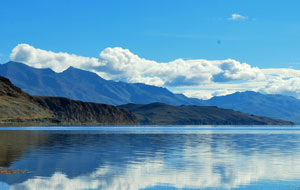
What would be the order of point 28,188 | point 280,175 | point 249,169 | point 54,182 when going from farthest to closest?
point 249,169, point 280,175, point 54,182, point 28,188

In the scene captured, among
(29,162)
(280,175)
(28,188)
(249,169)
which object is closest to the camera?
(28,188)

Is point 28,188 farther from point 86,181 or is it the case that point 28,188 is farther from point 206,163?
point 206,163

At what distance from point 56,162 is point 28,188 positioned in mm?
18907

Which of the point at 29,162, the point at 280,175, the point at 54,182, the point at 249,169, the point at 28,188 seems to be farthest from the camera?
the point at 29,162

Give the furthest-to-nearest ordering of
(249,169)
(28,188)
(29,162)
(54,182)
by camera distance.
→ (29,162) → (249,169) → (54,182) → (28,188)

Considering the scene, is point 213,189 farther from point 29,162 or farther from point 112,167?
point 29,162

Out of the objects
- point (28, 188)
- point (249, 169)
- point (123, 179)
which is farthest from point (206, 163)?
point (28, 188)

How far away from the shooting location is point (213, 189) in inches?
1280

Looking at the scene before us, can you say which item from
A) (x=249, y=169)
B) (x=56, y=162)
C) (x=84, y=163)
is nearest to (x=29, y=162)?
(x=56, y=162)

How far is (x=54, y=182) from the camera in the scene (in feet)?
114

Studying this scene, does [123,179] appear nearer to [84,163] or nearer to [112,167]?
[112,167]

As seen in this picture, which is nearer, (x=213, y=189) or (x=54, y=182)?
(x=213, y=189)

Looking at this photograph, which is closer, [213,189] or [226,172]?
[213,189]

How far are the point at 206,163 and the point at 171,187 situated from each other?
61.8ft
